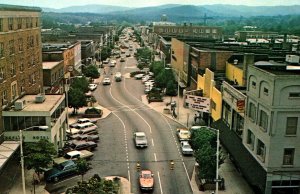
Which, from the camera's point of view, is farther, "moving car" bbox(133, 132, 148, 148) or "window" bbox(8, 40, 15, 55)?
"moving car" bbox(133, 132, 148, 148)

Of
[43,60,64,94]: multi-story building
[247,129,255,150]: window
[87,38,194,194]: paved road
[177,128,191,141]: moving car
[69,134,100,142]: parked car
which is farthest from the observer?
[43,60,64,94]: multi-story building

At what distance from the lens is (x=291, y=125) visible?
126 feet

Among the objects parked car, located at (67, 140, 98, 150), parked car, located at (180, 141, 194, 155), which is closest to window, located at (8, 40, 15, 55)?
parked car, located at (67, 140, 98, 150)

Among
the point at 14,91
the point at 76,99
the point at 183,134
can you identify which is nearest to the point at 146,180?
the point at 183,134

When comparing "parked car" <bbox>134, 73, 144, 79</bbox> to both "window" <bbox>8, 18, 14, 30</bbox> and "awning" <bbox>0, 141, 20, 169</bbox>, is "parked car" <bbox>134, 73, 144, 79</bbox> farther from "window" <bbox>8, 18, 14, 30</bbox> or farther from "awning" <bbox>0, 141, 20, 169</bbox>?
"awning" <bbox>0, 141, 20, 169</bbox>

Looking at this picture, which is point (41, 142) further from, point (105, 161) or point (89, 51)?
point (89, 51)

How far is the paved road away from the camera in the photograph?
4641 centimetres

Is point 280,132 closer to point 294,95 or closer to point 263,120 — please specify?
point 263,120

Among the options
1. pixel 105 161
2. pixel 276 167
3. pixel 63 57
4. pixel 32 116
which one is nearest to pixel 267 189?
pixel 276 167

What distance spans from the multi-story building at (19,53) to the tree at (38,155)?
6206 millimetres

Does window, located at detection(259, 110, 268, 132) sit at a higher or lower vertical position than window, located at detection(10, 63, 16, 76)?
lower

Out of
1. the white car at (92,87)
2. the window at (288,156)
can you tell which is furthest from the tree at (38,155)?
the white car at (92,87)

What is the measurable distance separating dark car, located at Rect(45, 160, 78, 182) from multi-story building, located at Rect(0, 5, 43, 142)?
800 cm

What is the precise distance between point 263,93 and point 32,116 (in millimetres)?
26952
